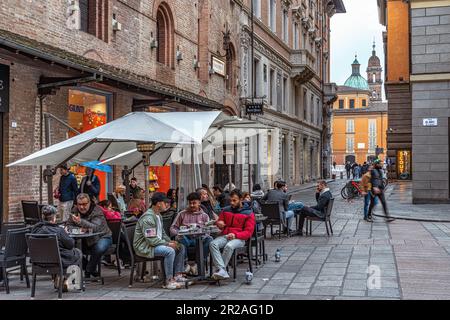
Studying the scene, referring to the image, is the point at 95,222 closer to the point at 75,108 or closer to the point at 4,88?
the point at 4,88

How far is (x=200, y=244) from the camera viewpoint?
882 cm

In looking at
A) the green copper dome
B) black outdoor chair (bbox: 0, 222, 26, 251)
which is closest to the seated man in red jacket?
black outdoor chair (bbox: 0, 222, 26, 251)

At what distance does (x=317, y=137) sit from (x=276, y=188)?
131 ft

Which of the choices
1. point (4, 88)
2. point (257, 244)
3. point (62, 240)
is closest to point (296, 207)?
point (257, 244)

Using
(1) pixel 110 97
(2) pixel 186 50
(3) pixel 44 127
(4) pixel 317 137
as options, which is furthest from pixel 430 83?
(4) pixel 317 137

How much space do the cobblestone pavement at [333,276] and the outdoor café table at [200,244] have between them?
1.00 ft

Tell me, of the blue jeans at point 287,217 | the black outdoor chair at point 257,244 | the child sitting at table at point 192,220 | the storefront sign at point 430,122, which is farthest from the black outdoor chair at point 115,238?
the storefront sign at point 430,122

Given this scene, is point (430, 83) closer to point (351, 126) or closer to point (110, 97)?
point (110, 97)

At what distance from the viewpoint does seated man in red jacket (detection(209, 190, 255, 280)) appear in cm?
859

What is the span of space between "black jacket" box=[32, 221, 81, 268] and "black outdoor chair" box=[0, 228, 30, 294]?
1.02 feet

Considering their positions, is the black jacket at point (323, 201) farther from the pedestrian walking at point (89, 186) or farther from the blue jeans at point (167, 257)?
the blue jeans at point (167, 257)

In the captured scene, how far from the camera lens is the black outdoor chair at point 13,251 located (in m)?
7.95

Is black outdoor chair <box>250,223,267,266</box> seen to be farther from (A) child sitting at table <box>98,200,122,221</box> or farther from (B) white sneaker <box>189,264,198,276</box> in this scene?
(A) child sitting at table <box>98,200,122,221</box>

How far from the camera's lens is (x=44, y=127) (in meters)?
13.8
